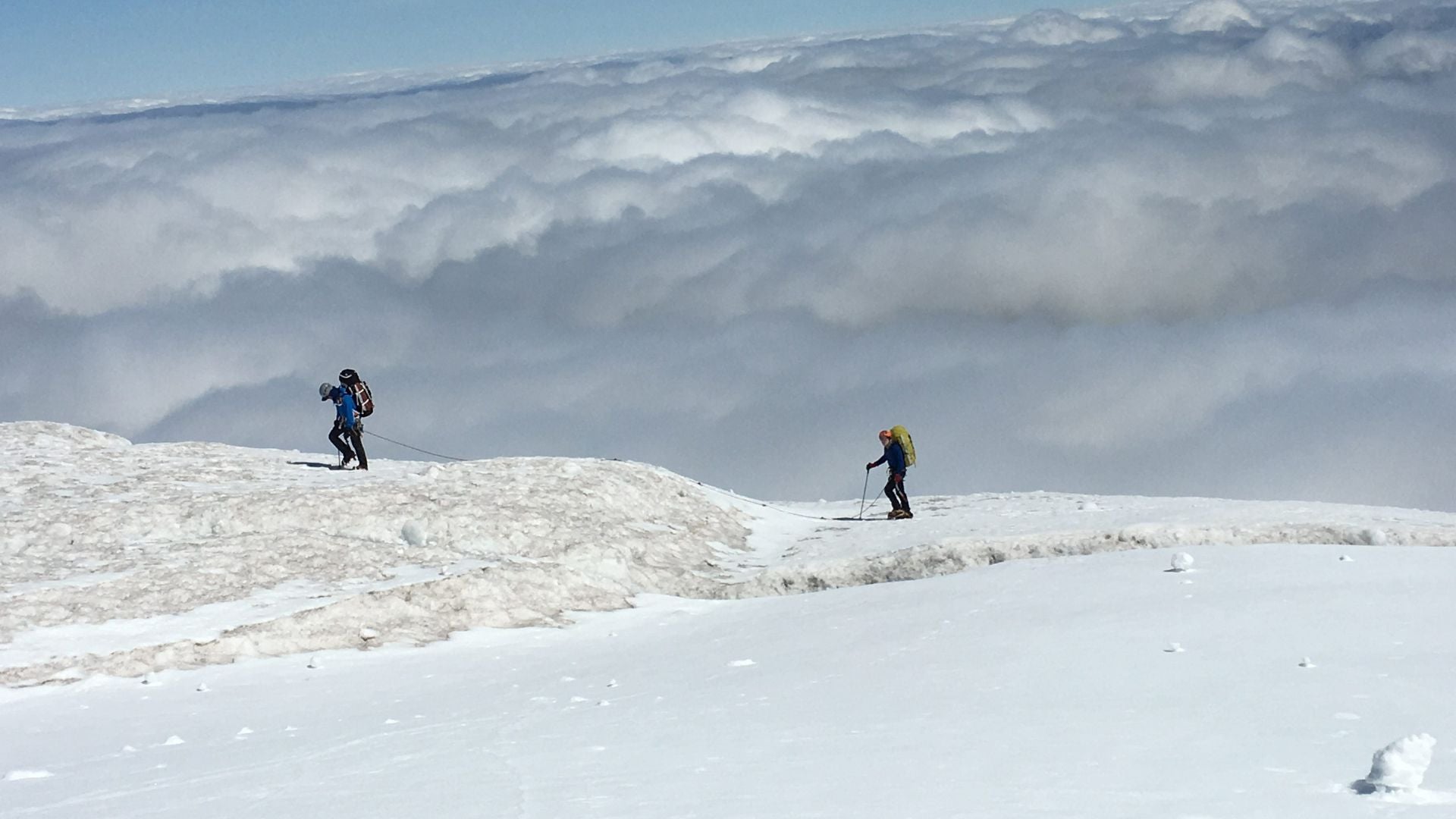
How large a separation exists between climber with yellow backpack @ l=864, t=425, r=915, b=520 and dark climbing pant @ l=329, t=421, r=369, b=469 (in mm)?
9439

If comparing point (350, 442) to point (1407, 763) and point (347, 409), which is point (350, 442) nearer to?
point (347, 409)

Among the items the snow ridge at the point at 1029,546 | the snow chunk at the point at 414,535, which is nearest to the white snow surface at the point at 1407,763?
the snow ridge at the point at 1029,546

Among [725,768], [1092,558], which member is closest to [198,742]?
[725,768]

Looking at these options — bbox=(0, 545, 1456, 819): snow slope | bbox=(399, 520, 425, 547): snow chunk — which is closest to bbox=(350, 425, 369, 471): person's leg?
bbox=(399, 520, 425, 547): snow chunk

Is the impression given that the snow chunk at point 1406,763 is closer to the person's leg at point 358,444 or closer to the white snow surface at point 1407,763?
the white snow surface at point 1407,763

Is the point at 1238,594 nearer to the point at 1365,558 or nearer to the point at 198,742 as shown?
the point at 1365,558

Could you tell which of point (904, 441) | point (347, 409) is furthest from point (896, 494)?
point (347, 409)

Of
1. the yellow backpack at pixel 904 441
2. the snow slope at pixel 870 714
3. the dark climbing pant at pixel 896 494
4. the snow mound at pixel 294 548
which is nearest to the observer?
the snow slope at pixel 870 714

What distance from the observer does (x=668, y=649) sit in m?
14.4

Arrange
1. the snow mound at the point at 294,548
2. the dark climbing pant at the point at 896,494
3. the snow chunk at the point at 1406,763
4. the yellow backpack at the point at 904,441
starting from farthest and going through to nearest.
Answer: the dark climbing pant at the point at 896,494 < the yellow backpack at the point at 904,441 < the snow mound at the point at 294,548 < the snow chunk at the point at 1406,763

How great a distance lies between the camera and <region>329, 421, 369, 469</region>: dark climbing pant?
23797 mm

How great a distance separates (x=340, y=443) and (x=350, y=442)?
863 mm

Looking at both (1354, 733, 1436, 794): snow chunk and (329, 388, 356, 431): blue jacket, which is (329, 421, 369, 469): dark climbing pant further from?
(1354, 733, 1436, 794): snow chunk

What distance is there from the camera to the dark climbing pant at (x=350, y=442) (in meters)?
23.8
